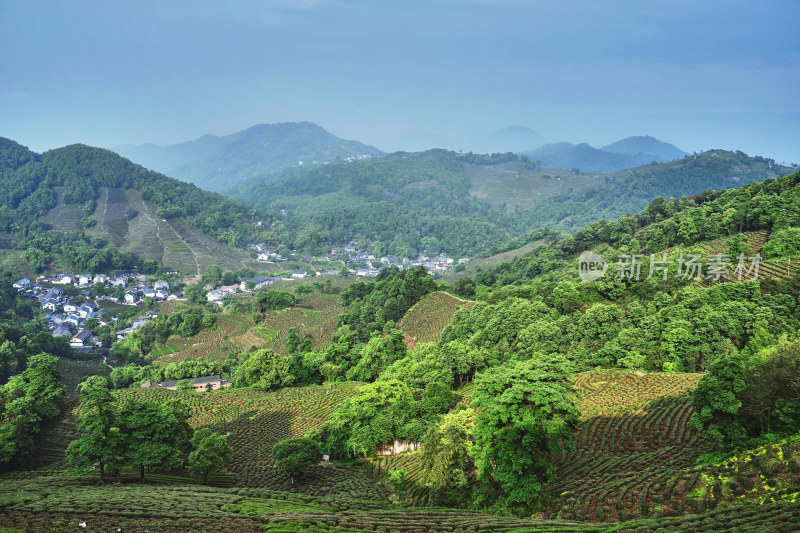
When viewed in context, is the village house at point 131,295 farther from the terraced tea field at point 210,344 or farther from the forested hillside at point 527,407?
the forested hillside at point 527,407

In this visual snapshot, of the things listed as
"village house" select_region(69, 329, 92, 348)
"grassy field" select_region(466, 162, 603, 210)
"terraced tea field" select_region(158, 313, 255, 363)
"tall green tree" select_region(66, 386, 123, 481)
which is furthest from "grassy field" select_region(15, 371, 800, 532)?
"grassy field" select_region(466, 162, 603, 210)

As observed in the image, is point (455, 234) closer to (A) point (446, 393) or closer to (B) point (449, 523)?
(A) point (446, 393)

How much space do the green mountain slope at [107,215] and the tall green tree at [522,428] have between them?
84.8 meters

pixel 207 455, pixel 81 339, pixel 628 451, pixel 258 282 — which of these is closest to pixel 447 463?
pixel 628 451

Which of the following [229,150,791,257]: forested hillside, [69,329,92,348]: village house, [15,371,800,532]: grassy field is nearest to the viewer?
[15,371,800,532]: grassy field

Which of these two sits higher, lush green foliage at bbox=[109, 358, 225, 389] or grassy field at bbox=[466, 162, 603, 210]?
grassy field at bbox=[466, 162, 603, 210]

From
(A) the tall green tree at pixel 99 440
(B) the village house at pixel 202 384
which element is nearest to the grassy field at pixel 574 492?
(A) the tall green tree at pixel 99 440

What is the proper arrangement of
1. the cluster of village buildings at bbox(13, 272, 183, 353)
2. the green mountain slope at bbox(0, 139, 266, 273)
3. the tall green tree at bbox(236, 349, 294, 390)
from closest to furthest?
the tall green tree at bbox(236, 349, 294, 390) → the cluster of village buildings at bbox(13, 272, 183, 353) → the green mountain slope at bbox(0, 139, 266, 273)

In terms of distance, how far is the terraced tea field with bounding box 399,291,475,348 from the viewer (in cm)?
4419

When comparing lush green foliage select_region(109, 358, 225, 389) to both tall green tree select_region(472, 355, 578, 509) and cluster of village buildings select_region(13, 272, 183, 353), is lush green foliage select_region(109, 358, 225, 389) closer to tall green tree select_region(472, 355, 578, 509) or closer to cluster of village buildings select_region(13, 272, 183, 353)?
cluster of village buildings select_region(13, 272, 183, 353)

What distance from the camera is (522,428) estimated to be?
503 inches

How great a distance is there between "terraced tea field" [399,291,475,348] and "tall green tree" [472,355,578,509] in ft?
94.0

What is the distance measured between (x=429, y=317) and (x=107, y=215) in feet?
312

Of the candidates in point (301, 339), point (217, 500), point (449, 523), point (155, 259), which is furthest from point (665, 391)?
point (155, 259)
